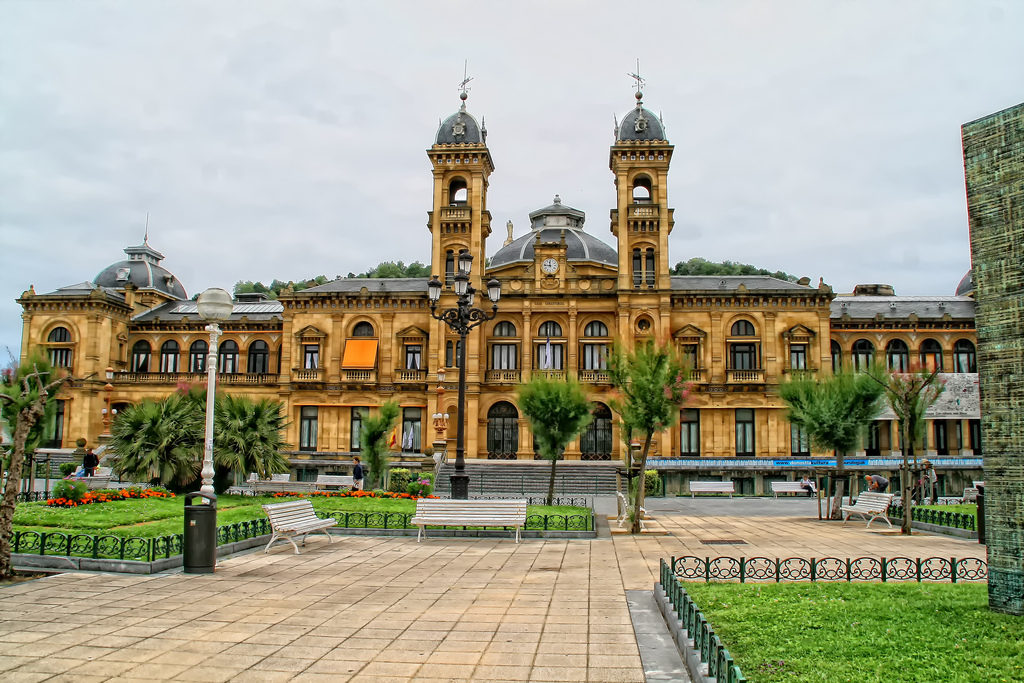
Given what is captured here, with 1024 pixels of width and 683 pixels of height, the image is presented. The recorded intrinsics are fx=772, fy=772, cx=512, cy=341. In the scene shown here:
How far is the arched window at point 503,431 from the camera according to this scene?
154ft

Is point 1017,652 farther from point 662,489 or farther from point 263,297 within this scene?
point 263,297

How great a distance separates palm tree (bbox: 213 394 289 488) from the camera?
87.6 feet

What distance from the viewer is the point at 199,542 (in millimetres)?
13133

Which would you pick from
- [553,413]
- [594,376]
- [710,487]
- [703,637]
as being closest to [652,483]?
[710,487]

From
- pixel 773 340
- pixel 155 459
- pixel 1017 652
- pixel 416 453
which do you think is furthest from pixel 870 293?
pixel 1017 652

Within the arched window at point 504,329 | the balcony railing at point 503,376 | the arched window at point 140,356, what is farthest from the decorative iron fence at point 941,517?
the arched window at point 140,356

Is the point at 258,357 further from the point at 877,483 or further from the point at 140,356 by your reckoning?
the point at 877,483

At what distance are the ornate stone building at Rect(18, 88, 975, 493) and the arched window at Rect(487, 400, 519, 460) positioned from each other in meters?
0.09

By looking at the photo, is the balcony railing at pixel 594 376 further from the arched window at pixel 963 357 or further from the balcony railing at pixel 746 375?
the arched window at pixel 963 357

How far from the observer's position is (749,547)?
57.4 ft

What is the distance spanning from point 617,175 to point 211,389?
3750cm

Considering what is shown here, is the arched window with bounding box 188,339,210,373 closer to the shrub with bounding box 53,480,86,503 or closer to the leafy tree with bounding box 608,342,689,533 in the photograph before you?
the shrub with bounding box 53,480,86,503

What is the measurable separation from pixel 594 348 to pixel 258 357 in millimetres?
23575

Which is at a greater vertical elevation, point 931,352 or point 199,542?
point 931,352
